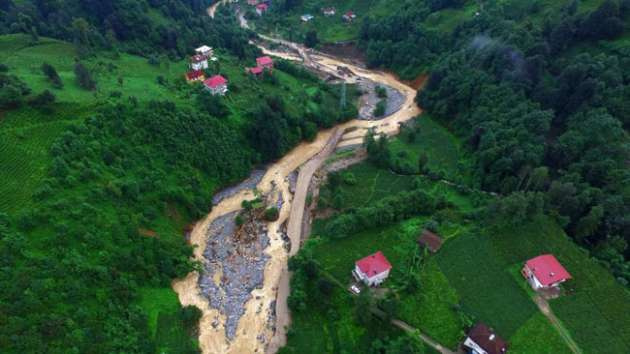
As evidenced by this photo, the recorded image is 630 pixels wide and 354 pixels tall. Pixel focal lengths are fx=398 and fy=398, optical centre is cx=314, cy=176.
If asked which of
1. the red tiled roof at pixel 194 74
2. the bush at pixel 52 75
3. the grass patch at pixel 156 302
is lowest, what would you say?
the grass patch at pixel 156 302

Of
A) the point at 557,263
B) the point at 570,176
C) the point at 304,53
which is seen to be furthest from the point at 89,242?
the point at 304,53

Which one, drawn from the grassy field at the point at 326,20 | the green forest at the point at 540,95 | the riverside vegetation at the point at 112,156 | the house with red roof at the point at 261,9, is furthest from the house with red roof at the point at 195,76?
the house with red roof at the point at 261,9

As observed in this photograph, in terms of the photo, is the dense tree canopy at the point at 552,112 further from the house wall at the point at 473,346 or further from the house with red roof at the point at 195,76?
the house with red roof at the point at 195,76

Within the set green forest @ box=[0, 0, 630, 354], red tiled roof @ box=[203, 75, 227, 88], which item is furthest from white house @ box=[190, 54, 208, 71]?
red tiled roof @ box=[203, 75, 227, 88]

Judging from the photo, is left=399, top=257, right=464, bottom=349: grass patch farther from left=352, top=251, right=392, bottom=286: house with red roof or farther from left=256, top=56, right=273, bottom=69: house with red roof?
left=256, top=56, right=273, bottom=69: house with red roof

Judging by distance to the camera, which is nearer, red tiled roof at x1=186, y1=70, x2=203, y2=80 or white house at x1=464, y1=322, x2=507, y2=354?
white house at x1=464, y1=322, x2=507, y2=354
